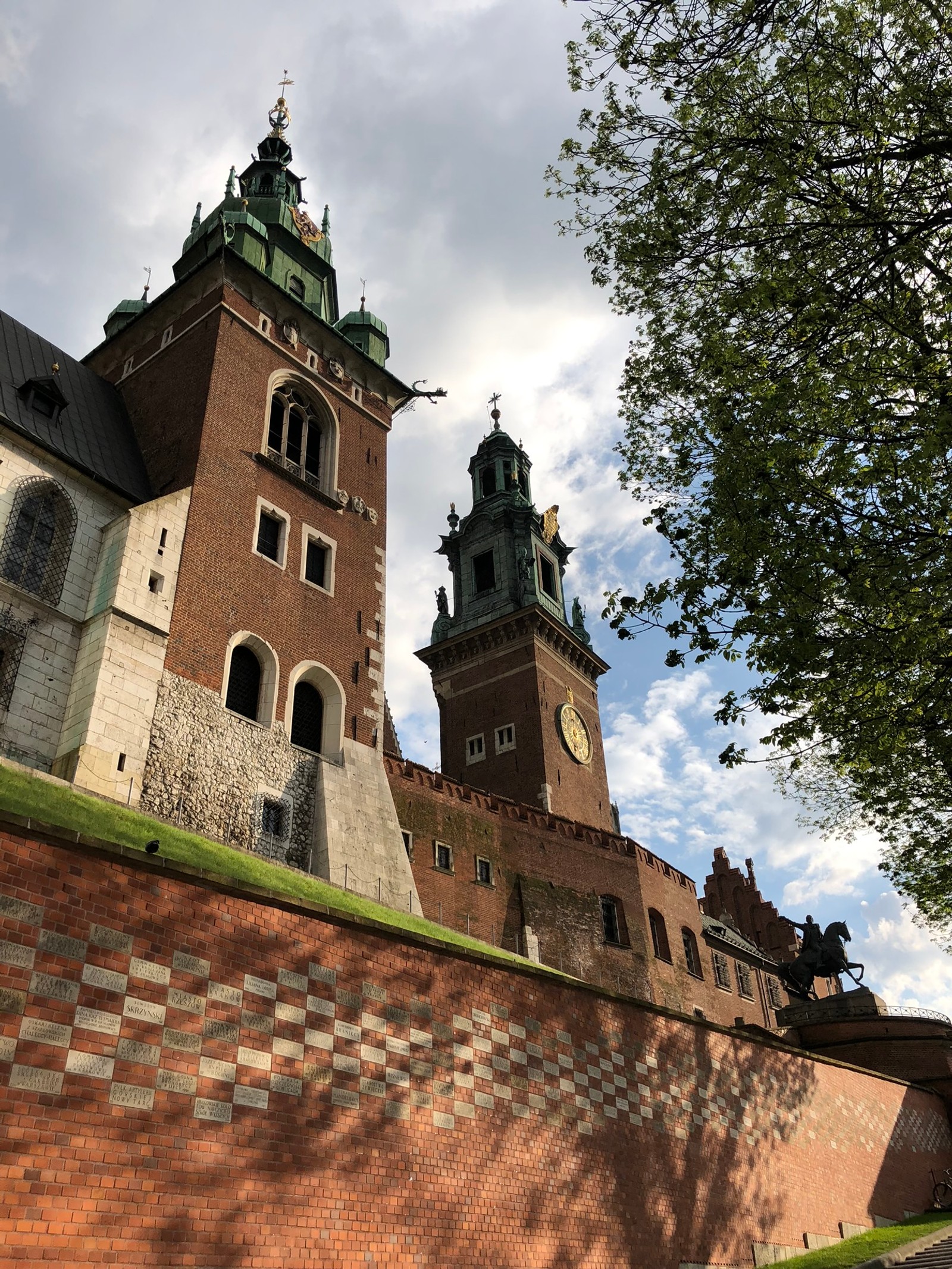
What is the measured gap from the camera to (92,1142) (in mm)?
6746

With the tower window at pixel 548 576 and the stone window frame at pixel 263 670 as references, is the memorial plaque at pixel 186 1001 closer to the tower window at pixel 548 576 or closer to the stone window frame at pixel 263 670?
the stone window frame at pixel 263 670

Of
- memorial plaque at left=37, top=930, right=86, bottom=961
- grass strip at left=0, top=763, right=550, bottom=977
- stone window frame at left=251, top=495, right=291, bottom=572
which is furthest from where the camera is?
stone window frame at left=251, top=495, right=291, bottom=572

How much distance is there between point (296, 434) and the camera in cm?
2648

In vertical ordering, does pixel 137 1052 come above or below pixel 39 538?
below

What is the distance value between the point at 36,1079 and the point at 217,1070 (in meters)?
1.53

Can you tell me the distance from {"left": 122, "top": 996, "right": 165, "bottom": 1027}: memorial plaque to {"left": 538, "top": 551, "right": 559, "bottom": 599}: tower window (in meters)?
39.4

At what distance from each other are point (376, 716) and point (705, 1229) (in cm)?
1444

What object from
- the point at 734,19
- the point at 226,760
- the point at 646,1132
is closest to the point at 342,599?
the point at 226,760

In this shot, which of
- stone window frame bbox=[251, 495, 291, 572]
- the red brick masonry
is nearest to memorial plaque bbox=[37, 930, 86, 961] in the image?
the red brick masonry

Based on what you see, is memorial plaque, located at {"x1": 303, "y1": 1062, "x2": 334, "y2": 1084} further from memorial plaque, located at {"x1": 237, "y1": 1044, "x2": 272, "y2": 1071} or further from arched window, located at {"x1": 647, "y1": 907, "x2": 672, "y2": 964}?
arched window, located at {"x1": 647, "y1": 907, "x2": 672, "y2": 964}

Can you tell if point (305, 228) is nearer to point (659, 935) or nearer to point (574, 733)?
point (574, 733)

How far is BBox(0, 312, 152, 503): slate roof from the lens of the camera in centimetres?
2014

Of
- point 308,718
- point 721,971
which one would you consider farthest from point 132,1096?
point 721,971

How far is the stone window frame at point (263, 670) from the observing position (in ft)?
67.7
